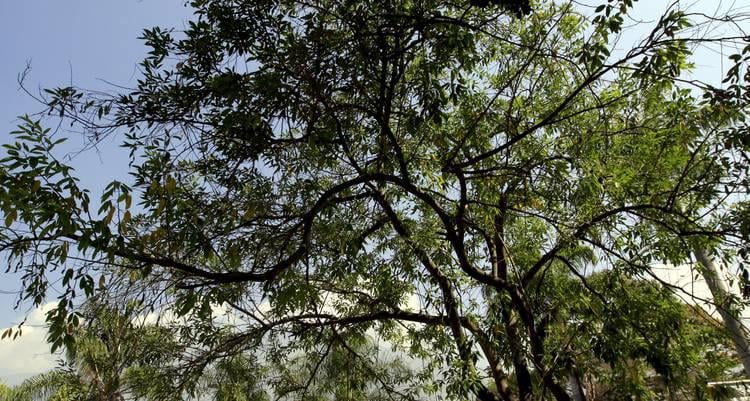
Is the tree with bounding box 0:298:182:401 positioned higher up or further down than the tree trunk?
higher up

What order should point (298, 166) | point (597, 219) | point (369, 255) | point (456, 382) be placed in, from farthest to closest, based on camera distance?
point (369, 255) → point (298, 166) → point (597, 219) → point (456, 382)

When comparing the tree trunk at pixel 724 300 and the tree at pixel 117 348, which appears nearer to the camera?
the tree at pixel 117 348

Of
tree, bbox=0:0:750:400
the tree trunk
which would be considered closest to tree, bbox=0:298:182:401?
tree, bbox=0:0:750:400

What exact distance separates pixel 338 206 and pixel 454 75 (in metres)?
1.97

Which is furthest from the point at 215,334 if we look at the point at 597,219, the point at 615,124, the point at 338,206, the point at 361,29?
the point at 615,124

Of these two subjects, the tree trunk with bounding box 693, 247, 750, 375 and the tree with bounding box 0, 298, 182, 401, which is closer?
the tree with bounding box 0, 298, 182, 401

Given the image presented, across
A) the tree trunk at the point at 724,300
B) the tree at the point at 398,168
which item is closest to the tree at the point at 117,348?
the tree at the point at 398,168

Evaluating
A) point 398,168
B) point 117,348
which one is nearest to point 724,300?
point 398,168

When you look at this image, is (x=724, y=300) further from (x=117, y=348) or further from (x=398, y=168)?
(x=117, y=348)

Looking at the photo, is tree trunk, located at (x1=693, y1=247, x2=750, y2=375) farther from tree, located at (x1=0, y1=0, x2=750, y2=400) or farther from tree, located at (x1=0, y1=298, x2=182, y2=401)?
tree, located at (x1=0, y1=298, x2=182, y2=401)

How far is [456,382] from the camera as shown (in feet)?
12.0

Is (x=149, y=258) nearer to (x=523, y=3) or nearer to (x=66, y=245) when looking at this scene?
(x=66, y=245)

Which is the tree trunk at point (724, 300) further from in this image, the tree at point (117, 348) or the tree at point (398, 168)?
the tree at point (117, 348)

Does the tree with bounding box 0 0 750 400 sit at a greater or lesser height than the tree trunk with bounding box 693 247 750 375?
greater
